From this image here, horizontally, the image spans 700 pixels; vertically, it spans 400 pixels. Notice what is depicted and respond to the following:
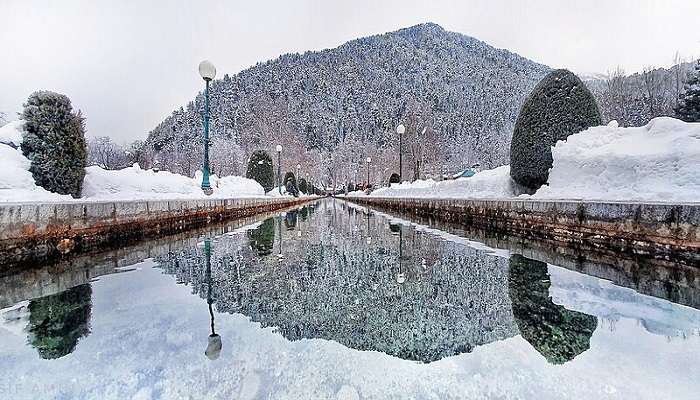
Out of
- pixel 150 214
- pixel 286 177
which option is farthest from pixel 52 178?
pixel 286 177

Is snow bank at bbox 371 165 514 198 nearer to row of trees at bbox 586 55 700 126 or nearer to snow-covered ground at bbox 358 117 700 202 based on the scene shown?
snow-covered ground at bbox 358 117 700 202

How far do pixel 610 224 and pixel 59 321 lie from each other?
19.2ft

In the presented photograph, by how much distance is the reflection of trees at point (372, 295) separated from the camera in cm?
235

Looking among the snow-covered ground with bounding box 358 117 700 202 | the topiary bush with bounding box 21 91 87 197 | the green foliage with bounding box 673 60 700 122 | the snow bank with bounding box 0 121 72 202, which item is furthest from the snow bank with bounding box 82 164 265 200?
the green foliage with bounding box 673 60 700 122

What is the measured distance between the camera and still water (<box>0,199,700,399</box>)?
1726mm

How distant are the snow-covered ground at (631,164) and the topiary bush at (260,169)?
1022 inches

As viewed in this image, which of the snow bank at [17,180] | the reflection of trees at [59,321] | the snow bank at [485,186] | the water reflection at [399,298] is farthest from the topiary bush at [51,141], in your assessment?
the snow bank at [485,186]

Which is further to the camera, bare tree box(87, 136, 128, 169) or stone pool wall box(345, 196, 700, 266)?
bare tree box(87, 136, 128, 169)

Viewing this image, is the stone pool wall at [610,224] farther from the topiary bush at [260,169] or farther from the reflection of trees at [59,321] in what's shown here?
the topiary bush at [260,169]

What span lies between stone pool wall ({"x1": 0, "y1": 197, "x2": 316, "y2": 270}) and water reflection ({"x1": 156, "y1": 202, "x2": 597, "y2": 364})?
3.98 ft

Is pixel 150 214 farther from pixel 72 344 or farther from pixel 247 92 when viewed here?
pixel 247 92

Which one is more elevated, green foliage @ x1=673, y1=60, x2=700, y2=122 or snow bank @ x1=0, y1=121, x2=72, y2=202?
green foliage @ x1=673, y1=60, x2=700, y2=122

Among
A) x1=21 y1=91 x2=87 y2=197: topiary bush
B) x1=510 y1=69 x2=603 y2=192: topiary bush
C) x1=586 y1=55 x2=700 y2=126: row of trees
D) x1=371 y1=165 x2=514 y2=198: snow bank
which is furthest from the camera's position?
x1=586 y1=55 x2=700 y2=126: row of trees

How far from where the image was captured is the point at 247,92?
396 feet
